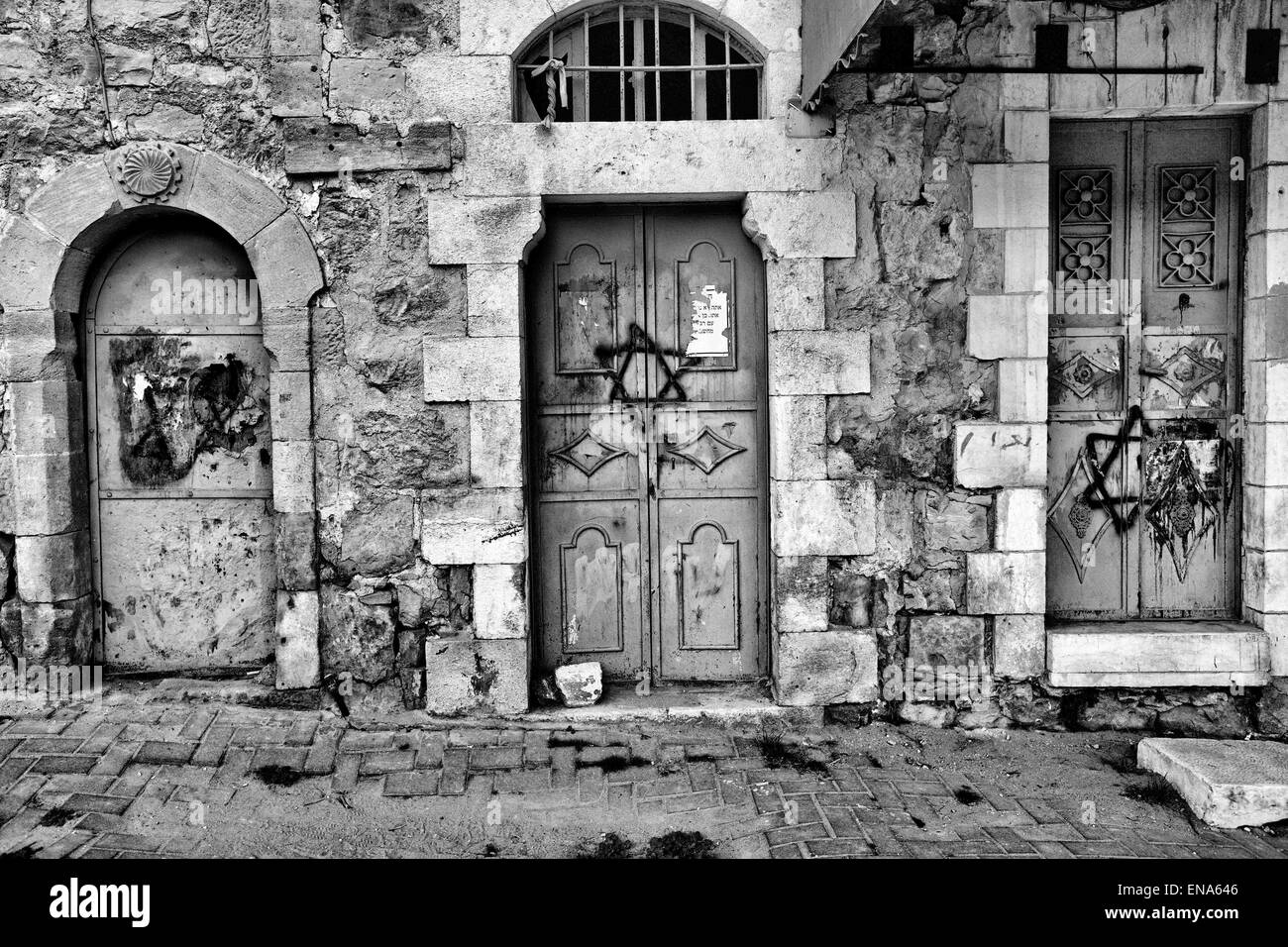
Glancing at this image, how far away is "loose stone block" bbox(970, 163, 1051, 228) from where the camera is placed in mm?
4391

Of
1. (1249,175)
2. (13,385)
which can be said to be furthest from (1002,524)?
(13,385)

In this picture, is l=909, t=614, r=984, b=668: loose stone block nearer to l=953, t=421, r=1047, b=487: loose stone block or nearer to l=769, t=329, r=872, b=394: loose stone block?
l=953, t=421, r=1047, b=487: loose stone block

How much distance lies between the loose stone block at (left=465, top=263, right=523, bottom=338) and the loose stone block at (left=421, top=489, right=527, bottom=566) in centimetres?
78

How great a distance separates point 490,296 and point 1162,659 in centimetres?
363

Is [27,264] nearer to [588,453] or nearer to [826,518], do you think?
[588,453]

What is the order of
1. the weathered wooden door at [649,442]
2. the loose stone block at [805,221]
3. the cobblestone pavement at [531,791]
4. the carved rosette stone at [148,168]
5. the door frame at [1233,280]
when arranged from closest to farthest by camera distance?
1. the cobblestone pavement at [531,791]
2. the carved rosette stone at [148,168]
3. the loose stone block at [805,221]
4. the door frame at [1233,280]
5. the weathered wooden door at [649,442]

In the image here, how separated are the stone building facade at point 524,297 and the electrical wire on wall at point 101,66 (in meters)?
0.01

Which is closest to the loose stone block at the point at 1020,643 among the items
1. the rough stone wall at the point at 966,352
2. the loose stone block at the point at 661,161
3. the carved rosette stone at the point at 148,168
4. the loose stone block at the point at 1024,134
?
the rough stone wall at the point at 966,352

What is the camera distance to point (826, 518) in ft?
14.7

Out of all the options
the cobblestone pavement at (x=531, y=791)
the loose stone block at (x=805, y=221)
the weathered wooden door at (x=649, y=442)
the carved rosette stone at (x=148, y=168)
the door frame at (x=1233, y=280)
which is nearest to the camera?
the cobblestone pavement at (x=531, y=791)

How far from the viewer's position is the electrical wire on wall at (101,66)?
432 centimetres

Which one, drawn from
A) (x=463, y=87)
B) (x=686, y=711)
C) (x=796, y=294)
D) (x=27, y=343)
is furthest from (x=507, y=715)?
(x=463, y=87)

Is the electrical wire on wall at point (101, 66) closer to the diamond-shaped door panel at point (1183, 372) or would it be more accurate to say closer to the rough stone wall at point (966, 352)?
the rough stone wall at point (966, 352)

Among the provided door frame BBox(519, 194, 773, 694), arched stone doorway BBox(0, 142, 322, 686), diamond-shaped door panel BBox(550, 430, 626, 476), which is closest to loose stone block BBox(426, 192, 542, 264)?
door frame BBox(519, 194, 773, 694)
